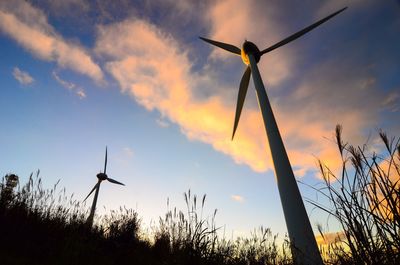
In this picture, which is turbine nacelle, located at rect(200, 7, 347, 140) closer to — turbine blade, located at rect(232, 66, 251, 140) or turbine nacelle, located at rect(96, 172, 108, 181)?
turbine blade, located at rect(232, 66, 251, 140)

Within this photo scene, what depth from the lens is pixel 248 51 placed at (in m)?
12.7

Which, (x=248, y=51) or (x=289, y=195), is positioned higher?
(x=248, y=51)

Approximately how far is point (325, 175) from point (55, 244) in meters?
5.85

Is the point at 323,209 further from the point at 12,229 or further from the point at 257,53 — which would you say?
the point at 257,53

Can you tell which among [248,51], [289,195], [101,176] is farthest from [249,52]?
[101,176]

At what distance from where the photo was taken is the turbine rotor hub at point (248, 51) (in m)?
12.8

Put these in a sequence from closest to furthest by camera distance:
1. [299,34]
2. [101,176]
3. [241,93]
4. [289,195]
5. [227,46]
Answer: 1. [289,195]
2. [241,93]
3. [299,34]
4. [227,46]
5. [101,176]

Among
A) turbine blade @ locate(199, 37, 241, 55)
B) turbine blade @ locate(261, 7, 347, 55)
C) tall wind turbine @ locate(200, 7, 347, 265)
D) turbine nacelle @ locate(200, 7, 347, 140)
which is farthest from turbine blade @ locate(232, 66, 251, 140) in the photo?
turbine blade @ locate(199, 37, 241, 55)

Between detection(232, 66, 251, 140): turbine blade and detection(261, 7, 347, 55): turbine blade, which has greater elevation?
detection(261, 7, 347, 55): turbine blade

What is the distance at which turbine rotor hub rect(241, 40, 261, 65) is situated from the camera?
42.0 ft

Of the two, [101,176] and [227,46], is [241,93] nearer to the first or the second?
[227,46]

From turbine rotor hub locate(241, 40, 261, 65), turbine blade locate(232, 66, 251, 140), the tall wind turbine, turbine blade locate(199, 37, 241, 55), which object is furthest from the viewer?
turbine blade locate(199, 37, 241, 55)

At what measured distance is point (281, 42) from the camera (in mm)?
13008

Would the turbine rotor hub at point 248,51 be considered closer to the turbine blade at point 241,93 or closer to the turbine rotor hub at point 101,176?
the turbine blade at point 241,93
